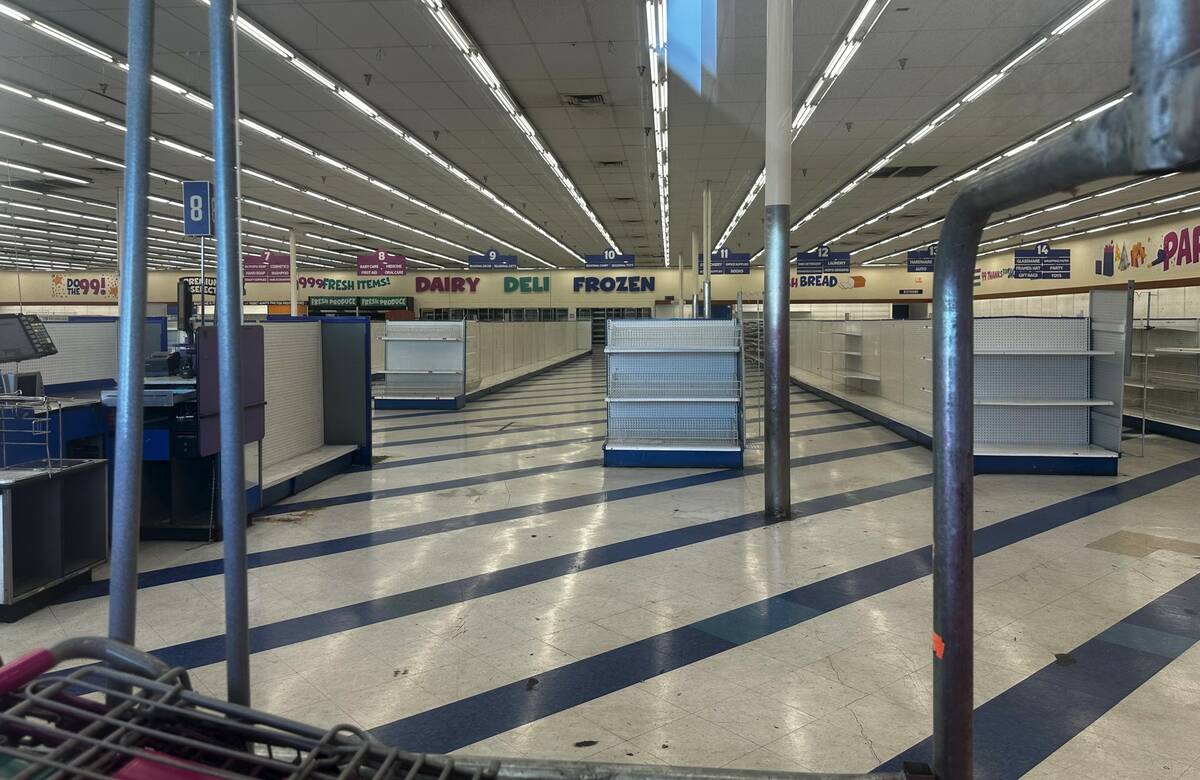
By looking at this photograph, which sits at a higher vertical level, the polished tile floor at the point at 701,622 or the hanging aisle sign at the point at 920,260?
the hanging aisle sign at the point at 920,260

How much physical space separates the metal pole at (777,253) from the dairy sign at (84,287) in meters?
34.1

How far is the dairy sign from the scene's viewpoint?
33156mm

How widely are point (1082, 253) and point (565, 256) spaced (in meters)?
19.2

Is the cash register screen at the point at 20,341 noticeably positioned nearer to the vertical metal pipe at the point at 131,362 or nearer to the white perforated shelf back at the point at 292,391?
the white perforated shelf back at the point at 292,391

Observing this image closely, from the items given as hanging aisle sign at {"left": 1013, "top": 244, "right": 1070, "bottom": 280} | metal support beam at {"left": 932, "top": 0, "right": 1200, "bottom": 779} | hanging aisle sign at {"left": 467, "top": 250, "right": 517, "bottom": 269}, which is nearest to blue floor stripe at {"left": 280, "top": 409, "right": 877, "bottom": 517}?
metal support beam at {"left": 932, "top": 0, "right": 1200, "bottom": 779}

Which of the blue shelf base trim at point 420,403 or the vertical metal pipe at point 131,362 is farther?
the blue shelf base trim at point 420,403

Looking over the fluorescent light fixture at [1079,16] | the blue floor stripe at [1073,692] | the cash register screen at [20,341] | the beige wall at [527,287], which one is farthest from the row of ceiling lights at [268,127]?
the beige wall at [527,287]

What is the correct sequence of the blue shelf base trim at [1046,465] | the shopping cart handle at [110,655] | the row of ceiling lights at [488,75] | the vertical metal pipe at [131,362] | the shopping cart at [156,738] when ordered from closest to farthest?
the shopping cart at [156,738] → the shopping cart handle at [110,655] → the vertical metal pipe at [131,362] → the blue shelf base trim at [1046,465] → the row of ceiling lights at [488,75]

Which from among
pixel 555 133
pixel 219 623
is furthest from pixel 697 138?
pixel 219 623

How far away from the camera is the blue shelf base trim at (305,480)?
613cm

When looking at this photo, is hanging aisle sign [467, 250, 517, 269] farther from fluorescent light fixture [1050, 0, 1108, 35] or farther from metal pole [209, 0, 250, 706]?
metal pole [209, 0, 250, 706]

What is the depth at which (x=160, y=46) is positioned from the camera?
356 inches

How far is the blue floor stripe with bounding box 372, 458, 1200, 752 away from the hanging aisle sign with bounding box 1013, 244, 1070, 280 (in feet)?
72.5

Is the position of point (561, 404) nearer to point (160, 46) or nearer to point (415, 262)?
point (160, 46)
